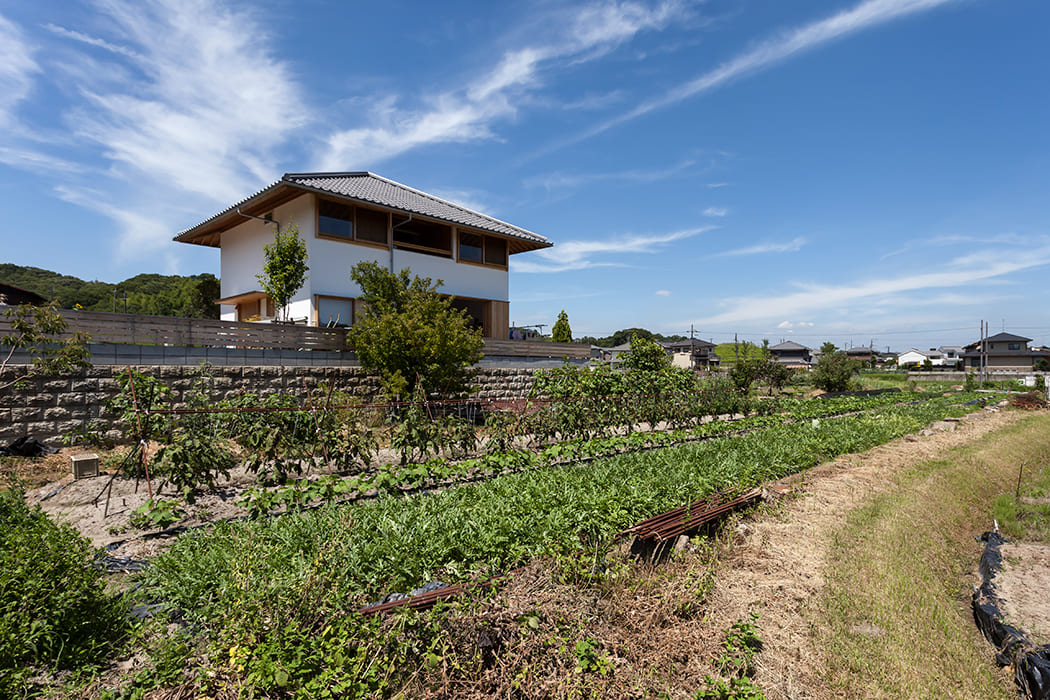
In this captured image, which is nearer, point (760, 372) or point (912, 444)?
point (912, 444)

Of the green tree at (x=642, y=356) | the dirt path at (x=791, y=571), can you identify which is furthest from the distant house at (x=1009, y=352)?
the dirt path at (x=791, y=571)

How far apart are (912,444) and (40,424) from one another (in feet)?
53.3

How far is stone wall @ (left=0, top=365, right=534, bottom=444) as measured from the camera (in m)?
8.37

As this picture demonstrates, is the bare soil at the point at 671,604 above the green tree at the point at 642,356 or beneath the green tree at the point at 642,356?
beneath

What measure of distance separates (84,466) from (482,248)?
14.3 meters

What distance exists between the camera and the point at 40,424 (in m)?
8.56

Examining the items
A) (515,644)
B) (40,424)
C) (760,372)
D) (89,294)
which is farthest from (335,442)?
(89,294)

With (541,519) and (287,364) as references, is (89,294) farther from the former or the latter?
(541,519)

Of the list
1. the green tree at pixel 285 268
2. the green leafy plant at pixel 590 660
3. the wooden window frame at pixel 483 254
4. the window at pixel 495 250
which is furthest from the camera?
the window at pixel 495 250

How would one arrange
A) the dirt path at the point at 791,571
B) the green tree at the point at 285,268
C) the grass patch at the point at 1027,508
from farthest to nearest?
the green tree at the point at 285,268 → the grass patch at the point at 1027,508 → the dirt path at the point at 791,571

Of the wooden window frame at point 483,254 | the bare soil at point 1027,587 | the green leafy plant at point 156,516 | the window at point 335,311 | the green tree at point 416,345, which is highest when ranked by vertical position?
the wooden window frame at point 483,254

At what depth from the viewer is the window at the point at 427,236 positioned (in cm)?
1775

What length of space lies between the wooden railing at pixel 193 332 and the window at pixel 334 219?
423cm

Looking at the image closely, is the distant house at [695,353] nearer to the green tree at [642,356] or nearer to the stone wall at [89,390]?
the green tree at [642,356]
